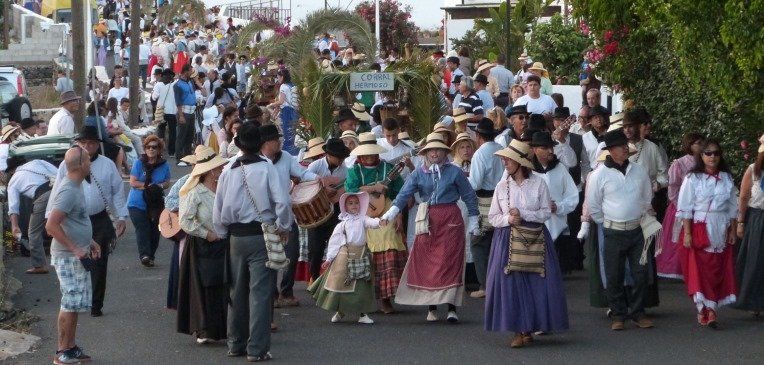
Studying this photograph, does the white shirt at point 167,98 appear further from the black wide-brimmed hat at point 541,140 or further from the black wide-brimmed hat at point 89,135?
the black wide-brimmed hat at point 541,140

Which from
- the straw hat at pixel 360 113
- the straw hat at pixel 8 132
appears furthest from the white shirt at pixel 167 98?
the straw hat at pixel 360 113

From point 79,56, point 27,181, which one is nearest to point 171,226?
point 27,181

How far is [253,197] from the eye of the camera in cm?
1086

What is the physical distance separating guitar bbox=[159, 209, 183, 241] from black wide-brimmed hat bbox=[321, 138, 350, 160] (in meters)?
2.06

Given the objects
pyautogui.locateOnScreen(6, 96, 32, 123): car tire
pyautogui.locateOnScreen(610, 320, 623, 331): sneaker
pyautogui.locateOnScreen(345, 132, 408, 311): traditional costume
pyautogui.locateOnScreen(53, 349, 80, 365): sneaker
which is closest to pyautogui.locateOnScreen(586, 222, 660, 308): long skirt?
→ pyautogui.locateOnScreen(610, 320, 623, 331): sneaker

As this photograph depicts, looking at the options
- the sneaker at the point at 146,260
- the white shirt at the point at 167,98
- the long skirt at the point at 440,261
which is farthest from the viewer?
the white shirt at the point at 167,98

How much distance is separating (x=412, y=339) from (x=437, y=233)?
41.8 inches

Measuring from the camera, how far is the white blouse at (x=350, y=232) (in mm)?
12617

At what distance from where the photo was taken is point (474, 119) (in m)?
17.3

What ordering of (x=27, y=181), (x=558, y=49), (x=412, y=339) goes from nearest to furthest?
(x=412, y=339), (x=27, y=181), (x=558, y=49)

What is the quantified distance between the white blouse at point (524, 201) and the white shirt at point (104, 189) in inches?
142

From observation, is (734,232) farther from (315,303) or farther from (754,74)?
(315,303)

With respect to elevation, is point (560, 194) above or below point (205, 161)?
below

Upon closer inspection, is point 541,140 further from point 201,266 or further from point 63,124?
point 63,124
